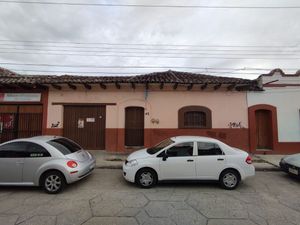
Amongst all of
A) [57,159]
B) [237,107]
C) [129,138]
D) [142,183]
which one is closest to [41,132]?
[129,138]

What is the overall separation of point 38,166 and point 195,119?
8394 mm

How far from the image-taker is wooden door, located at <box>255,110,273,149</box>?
1204 centimetres

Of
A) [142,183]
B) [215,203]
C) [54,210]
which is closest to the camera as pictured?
[54,210]

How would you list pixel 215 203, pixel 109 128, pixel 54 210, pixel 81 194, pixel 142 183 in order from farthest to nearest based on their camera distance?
pixel 109 128, pixel 142 183, pixel 81 194, pixel 215 203, pixel 54 210

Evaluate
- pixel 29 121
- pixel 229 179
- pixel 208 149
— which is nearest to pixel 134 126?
pixel 29 121

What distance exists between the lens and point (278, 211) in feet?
15.8

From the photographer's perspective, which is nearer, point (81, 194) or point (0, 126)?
point (81, 194)

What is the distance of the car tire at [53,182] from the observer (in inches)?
230

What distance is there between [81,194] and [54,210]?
41.5 inches

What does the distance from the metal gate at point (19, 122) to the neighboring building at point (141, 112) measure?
53 cm

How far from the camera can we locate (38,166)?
594 cm

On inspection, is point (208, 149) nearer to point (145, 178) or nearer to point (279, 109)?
point (145, 178)

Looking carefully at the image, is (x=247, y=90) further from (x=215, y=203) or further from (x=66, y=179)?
(x=66, y=179)

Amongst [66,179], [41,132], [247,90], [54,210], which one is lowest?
[54,210]
